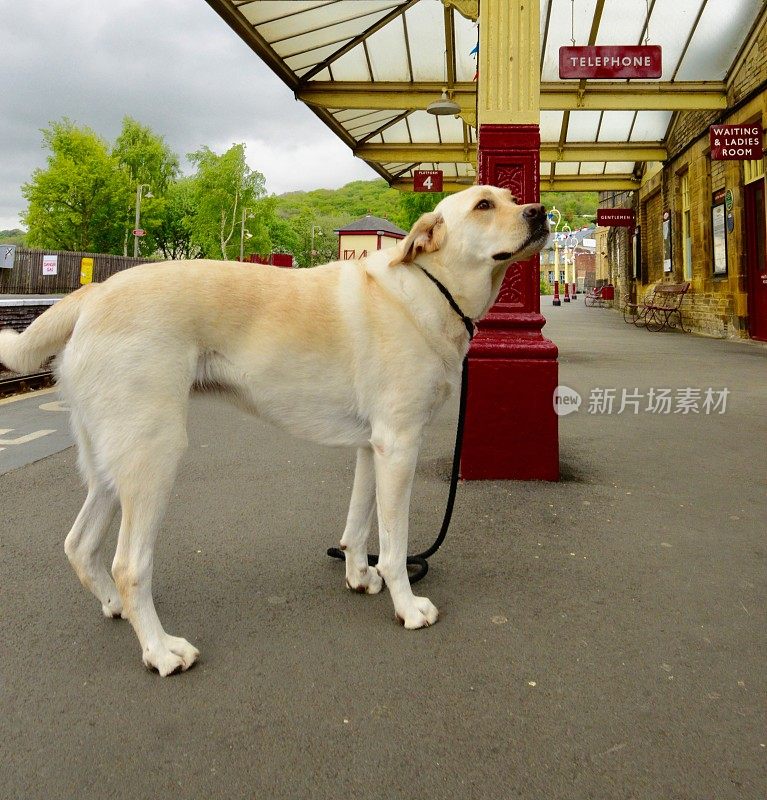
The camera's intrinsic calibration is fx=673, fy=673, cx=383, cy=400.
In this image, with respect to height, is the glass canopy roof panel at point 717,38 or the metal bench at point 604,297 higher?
the glass canopy roof panel at point 717,38

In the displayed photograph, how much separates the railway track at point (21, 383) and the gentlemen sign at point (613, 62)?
8.51 metres

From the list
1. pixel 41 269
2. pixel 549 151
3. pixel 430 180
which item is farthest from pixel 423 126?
pixel 41 269

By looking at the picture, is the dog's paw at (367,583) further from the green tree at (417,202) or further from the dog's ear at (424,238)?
the green tree at (417,202)

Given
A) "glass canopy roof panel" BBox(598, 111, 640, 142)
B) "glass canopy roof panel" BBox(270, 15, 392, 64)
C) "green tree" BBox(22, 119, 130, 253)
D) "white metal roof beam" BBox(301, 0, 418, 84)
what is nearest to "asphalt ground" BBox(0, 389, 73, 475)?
"glass canopy roof panel" BBox(270, 15, 392, 64)

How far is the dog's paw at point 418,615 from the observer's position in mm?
2555

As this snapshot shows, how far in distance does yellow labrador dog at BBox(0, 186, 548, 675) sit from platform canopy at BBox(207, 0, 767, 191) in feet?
35.9

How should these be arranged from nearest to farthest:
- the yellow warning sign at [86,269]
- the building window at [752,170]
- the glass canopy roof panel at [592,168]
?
the building window at [752,170], the yellow warning sign at [86,269], the glass canopy roof panel at [592,168]

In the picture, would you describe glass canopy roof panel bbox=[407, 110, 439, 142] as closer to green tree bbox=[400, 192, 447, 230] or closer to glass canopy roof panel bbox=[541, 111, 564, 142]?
glass canopy roof panel bbox=[541, 111, 564, 142]

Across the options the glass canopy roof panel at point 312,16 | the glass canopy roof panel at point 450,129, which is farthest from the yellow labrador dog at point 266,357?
the glass canopy roof panel at point 450,129

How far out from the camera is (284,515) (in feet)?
12.9

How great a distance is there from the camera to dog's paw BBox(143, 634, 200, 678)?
222cm

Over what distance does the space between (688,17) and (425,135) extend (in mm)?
9550

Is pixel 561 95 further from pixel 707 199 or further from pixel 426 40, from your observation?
pixel 707 199

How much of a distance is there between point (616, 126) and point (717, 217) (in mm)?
5896
